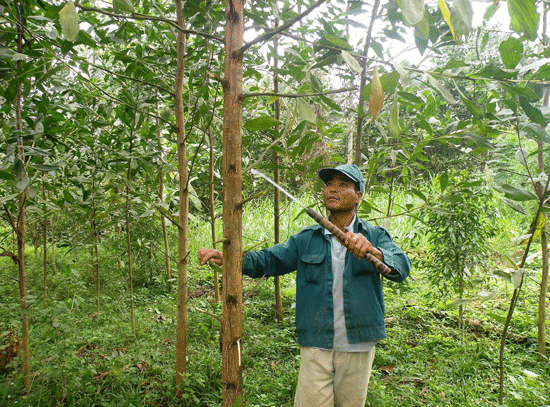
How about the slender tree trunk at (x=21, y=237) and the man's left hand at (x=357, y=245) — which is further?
the slender tree trunk at (x=21, y=237)

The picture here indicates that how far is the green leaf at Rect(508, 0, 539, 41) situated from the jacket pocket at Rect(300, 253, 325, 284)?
1421mm

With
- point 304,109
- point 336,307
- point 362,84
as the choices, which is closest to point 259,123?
point 304,109

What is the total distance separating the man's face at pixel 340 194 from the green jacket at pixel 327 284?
0.13 m

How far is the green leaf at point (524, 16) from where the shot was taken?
0.56m

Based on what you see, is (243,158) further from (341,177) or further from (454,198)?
(454,198)

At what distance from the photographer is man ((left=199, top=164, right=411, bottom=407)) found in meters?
1.80

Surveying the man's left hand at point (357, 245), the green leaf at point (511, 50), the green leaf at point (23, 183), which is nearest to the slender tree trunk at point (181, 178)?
the green leaf at point (23, 183)

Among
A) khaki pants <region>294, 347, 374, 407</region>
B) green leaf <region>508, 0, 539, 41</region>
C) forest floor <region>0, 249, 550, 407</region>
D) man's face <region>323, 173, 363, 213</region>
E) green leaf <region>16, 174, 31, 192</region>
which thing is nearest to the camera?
green leaf <region>508, 0, 539, 41</region>

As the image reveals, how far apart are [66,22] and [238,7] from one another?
1.71 ft

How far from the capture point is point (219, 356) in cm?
282

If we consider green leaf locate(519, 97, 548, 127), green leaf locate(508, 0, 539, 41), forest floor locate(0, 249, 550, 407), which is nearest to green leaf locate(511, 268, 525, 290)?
forest floor locate(0, 249, 550, 407)

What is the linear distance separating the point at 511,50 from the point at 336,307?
129 cm

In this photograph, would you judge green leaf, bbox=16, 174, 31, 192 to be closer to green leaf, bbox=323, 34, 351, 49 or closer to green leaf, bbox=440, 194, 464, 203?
green leaf, bbox=323, 34, 351, 49

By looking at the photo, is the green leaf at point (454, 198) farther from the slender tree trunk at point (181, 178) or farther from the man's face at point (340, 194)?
the slender tree trunk at point (181, 178)
